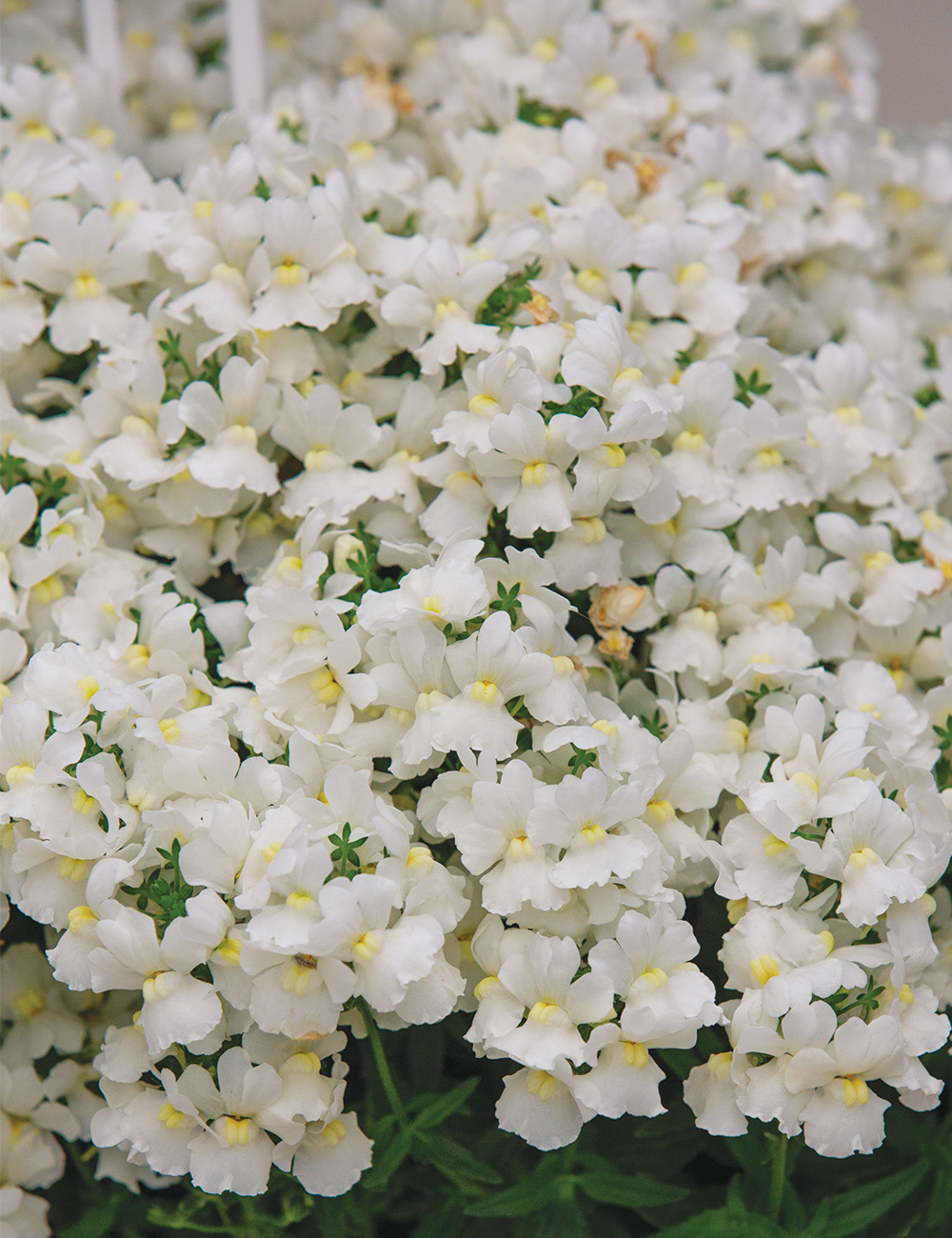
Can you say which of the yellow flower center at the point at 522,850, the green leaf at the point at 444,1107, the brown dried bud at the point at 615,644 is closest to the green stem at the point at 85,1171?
the green leaf at the point at 444,1107

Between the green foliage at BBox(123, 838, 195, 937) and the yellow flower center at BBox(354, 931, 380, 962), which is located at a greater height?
the yellow flower center at BBox(354, 931, 380, 962)

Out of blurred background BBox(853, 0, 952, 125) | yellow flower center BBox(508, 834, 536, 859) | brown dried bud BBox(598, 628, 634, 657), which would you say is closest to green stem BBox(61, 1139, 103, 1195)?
yellow flower center BBox(508, 834, 536, 859)

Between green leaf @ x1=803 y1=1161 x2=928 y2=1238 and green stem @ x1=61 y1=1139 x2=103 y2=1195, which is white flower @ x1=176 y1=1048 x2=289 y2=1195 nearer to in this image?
green stem @ x1=61 y1=1139 x2=103 y2=1195

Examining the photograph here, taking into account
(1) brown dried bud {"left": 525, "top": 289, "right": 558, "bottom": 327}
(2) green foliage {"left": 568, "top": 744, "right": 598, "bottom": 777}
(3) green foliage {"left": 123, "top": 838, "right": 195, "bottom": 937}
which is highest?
(1) brown dried bud {"left": 525, "top": 289, "right": 558, "bottom": 327}

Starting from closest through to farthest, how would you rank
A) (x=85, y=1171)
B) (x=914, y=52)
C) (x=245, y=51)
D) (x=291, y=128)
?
(x=85, y=1171) < (x=291, y=128) < (x=245, y=51) < (x=914, y=52)

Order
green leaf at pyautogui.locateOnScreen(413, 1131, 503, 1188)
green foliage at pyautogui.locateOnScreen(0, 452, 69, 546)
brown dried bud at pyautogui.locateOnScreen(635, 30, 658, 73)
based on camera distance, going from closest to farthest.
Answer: green leaf at pyautogui.locateOnScreen(413, 1131, 503, 1188)
green foliage at pyautogui.locateOnScreen(0, 452, 69, 546)
brown dried bud at pyautogui.locateOnScreen(635, 30, 658, 73)

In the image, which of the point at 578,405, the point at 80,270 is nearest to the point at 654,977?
the point at 578,405

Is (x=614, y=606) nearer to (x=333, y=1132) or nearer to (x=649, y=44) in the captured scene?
(x=333, y=1132)
